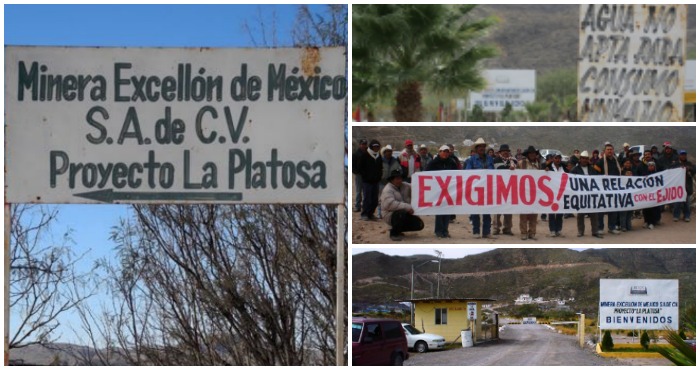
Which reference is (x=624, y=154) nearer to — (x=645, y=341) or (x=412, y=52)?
(x=645, y=341)

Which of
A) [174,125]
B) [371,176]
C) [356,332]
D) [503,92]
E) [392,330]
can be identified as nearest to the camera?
[174,125]

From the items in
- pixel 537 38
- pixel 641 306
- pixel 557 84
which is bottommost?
pixel 641 306

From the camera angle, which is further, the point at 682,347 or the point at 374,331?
the point at 374,331

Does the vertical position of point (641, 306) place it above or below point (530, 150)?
below

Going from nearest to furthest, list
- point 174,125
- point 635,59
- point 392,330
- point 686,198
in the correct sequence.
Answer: point 174,125, point 392,330, point 686,198, point 635,59

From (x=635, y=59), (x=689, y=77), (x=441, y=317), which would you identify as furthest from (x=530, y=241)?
(x=689, y=77)

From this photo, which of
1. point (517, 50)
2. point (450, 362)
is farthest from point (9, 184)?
point (517, 50)

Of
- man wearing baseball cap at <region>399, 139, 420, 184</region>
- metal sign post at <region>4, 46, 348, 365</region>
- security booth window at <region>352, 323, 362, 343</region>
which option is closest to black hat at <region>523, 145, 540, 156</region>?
man wearing baseball cap at <region>399, 139, 420, 184</region>

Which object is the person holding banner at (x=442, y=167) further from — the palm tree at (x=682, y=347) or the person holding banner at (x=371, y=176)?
the palm tree at (x=682, y=347)
